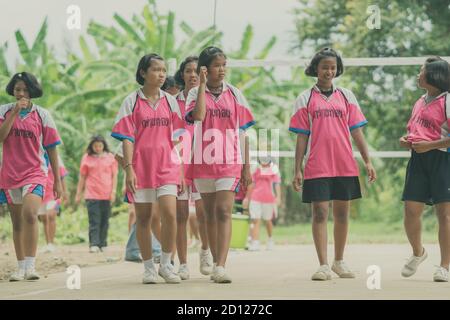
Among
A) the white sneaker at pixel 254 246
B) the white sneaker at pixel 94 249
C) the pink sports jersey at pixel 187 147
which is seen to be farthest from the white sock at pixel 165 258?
the white sneaker at pixel 254 246

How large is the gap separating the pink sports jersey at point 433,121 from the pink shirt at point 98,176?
27.6 feet

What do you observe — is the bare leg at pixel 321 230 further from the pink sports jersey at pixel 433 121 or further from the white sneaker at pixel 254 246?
the white sneaker at pixel 254 246

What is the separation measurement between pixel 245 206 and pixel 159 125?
899 centimetres

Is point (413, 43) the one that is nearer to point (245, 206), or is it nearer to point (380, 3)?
point (380, 3)

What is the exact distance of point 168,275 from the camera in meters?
Result: 9.41

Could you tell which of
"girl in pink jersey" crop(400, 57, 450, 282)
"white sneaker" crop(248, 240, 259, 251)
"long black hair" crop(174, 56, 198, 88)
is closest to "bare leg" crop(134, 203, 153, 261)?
"long black hair" crop(174, 56, 198, 88)

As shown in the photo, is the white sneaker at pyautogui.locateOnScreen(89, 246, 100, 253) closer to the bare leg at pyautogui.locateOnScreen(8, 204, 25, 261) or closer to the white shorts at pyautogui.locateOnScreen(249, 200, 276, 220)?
the white shorts at pyautogui.locateOnScreen(249, 200, 276, 220)

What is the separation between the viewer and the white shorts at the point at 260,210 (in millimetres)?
18875

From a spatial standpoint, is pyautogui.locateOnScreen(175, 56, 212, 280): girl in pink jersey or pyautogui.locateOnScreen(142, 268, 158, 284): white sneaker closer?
pyautogui.locateOnScreen(142, 268, 158, 284): white sneaker

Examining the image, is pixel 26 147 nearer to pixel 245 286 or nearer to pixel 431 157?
pixel 245 286

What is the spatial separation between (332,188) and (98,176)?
26.6 feet

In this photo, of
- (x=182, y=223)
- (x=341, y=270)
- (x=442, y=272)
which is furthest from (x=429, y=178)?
(x=182, y=223)

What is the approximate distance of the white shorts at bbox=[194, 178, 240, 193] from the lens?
377 inches

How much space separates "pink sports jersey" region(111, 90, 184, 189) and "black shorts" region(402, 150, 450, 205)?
2.09 meters
